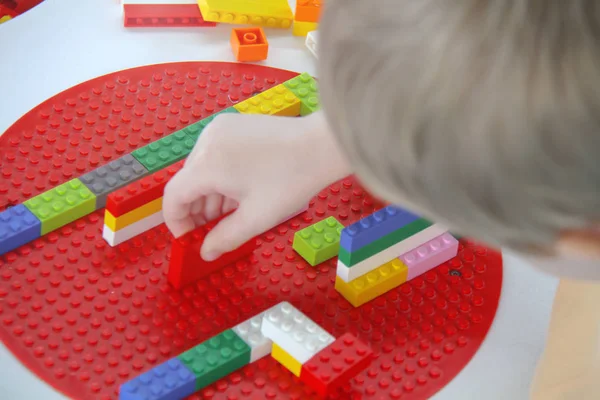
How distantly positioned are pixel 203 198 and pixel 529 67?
0.54 metres

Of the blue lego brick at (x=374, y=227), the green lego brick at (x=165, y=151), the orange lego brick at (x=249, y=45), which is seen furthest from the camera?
the orange lego brick at (x=249, y=45)

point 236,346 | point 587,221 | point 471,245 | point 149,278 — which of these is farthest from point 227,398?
point 587,221

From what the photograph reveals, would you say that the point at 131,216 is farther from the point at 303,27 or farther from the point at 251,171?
the point at 303,27

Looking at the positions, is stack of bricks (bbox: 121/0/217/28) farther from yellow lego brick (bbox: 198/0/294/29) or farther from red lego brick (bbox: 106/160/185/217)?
red lego brick (bbox: 106/160/185/217)

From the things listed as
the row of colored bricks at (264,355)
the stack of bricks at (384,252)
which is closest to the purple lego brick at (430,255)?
the stack of bricks at (384,252)

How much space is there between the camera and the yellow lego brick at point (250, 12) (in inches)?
48.1

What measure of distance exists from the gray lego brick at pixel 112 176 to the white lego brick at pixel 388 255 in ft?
0.84

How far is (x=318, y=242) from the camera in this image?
970mm

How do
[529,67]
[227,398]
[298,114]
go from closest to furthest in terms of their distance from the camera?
[529,67], [227,398], [298,114]

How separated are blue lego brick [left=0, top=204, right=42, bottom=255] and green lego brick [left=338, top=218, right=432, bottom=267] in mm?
320

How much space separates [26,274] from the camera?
3.03ft

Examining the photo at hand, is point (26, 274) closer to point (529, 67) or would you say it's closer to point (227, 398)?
point (227, 398)

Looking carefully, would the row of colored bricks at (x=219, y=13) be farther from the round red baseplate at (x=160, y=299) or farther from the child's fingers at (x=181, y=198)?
the child's fingers at (x=181, y=198)

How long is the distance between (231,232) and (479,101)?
0.49m
